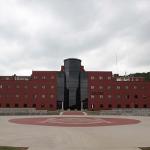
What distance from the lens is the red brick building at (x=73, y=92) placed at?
10188 centimetres

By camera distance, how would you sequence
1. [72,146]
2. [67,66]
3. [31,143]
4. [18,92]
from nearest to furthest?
[72,146], [31,143], [18,92], [67,66]

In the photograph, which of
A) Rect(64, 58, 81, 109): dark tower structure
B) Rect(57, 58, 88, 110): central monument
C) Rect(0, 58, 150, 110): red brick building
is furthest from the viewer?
Rect(64, 58, 81, 109): dark tower structure

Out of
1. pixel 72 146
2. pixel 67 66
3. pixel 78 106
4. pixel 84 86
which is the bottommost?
pixel 72 146

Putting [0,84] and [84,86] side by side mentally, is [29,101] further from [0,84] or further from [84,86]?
[84,86]

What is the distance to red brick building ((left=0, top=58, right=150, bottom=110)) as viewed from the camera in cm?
10188

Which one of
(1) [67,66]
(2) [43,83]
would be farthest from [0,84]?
(1) [67,66]

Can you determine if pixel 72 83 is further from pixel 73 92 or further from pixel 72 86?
pixel 73 92

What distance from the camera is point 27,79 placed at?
339ft

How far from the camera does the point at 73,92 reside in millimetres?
107188

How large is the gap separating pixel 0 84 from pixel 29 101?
10.8 m

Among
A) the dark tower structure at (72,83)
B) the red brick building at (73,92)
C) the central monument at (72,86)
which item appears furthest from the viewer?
the dark tower structure at (72,83)

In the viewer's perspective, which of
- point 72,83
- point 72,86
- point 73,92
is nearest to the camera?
point 73,92

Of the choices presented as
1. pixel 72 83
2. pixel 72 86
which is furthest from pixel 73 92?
pixel 72 83

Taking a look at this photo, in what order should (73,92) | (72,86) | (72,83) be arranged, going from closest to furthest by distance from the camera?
(73,92) < (72,86) < (72,83)
